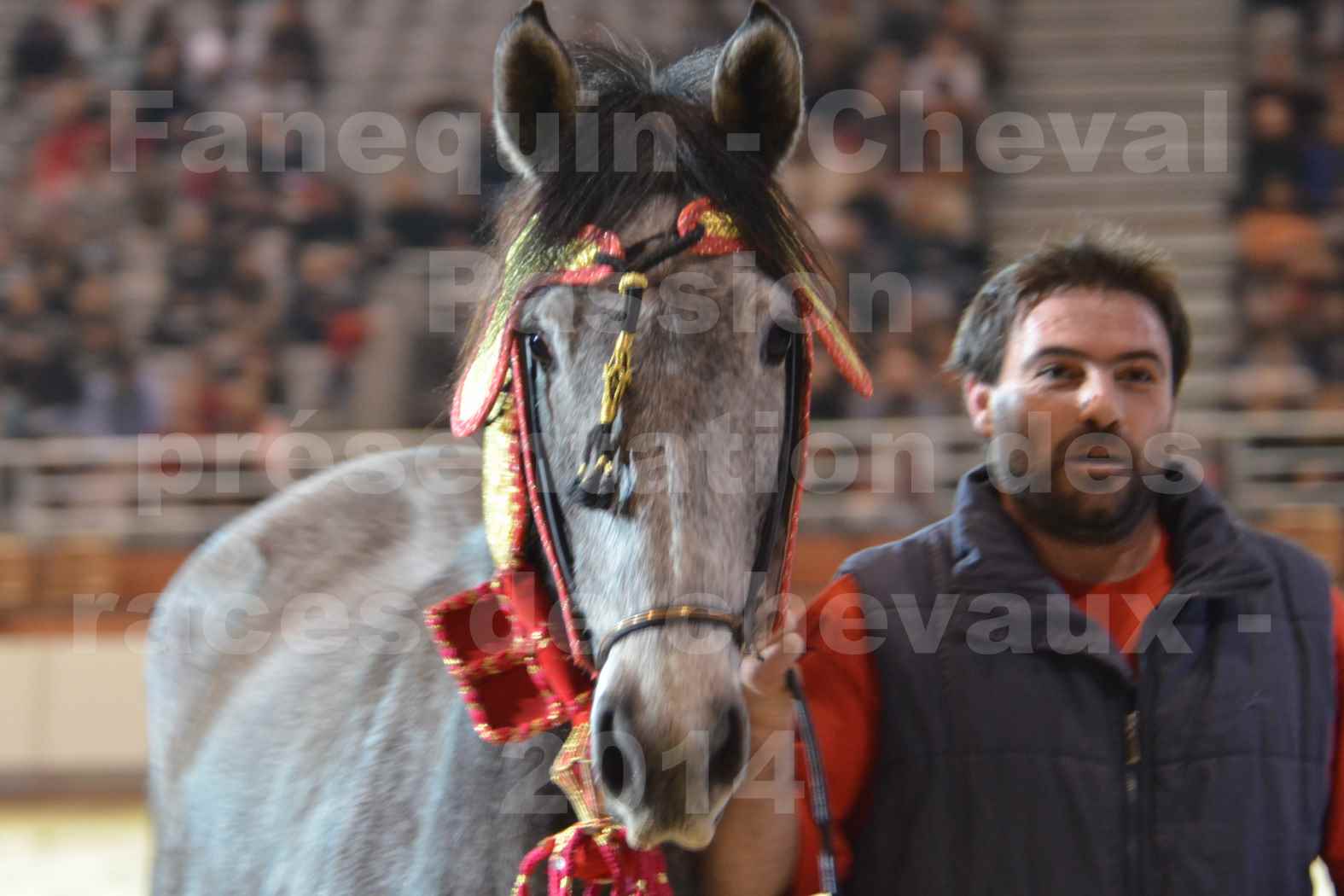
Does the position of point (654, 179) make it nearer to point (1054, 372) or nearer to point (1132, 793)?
point (1054, 372)

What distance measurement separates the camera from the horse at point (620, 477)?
142 centimetres

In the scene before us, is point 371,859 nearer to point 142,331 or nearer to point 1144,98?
point 142,331

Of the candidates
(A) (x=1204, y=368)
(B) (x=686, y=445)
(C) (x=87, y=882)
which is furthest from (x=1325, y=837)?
(A) (x=1204, y=368)

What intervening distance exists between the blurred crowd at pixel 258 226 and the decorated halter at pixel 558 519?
4.42m

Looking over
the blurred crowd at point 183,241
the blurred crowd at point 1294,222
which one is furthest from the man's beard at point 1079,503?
the blurred crowd at point 183,241

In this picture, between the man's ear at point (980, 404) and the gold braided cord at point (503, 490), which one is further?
the man's ear at point (980, 404)

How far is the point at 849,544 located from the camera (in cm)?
594

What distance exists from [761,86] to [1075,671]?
0.77 metres

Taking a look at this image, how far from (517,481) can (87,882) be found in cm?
375

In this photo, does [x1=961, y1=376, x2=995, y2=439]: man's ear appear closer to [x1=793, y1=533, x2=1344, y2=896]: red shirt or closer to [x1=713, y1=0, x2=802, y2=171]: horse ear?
[x1=793, y1=533, x2=1344, y2=896]: red shirt

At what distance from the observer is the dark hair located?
191 cm

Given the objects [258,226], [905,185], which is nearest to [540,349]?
[905,185]

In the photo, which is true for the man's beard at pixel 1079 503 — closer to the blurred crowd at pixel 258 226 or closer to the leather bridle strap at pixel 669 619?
the leather bridle strap at pixel 669 619

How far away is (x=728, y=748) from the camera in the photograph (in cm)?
141
